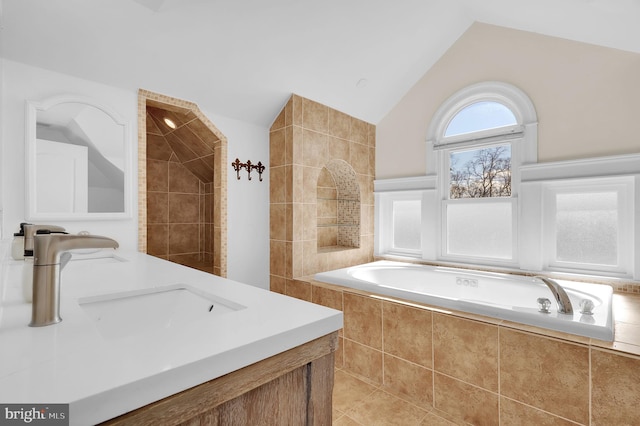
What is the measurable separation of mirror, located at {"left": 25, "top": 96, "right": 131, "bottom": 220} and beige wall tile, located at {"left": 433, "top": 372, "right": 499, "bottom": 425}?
241 cm

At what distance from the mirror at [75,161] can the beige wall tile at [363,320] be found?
178cm

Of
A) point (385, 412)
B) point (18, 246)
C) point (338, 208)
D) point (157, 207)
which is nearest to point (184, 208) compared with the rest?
point (157, 207)

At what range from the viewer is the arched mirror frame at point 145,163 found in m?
2.30

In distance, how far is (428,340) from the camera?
1933mm

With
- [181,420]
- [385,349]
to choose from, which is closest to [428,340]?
[385,349]

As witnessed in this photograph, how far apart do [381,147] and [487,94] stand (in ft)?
3.97

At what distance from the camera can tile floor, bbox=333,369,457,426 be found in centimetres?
178

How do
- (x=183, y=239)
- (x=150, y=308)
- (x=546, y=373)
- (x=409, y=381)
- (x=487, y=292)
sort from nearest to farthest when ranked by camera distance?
(x=150, y=308)
(x=546, y=373)
(x=409, y=381)
(x=487, y=292)
(x=183, y=239)

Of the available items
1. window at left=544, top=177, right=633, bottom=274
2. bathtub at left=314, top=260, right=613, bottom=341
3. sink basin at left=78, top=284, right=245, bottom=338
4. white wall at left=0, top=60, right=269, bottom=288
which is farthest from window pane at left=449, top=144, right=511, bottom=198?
sink basin at left=78, top=284, right=245, bottom=338

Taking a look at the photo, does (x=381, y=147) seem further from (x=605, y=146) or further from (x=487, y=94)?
(x=605, y=146)

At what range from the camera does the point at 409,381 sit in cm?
200

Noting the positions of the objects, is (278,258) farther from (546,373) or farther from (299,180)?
(546,373)

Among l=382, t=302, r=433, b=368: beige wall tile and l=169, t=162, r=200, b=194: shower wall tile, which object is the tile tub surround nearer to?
l=382, t=302, r=433, b=368: beige wall tile

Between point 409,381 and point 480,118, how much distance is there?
2.50m
